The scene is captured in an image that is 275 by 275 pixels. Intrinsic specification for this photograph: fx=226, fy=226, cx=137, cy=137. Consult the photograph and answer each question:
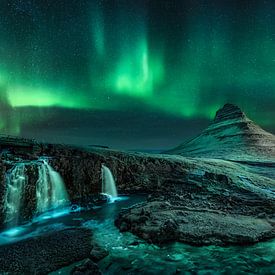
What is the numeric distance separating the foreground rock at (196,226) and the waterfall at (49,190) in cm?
833

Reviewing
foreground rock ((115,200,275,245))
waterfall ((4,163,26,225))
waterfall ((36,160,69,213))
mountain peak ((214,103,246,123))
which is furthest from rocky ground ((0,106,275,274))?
mountain peak ((214,103,246,123))

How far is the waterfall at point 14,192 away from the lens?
1839cm

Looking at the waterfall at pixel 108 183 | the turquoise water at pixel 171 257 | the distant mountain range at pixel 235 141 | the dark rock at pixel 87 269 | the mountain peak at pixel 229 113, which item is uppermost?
the mountain peak at pixel 229 113

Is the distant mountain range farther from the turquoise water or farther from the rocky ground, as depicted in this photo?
the turquoise water

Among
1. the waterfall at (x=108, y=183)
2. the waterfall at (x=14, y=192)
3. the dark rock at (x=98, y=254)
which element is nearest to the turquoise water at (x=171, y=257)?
the dark rock at (x=98, y=254)

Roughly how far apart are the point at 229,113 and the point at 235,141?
56.9 meters

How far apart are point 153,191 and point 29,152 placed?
656 inches

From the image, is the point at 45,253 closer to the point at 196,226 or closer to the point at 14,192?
the point at 14,192

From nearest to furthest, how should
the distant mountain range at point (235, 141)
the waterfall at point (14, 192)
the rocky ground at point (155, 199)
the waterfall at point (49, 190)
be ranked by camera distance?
the rocky ground at point (155, 199), the waterfall at point (14, 192), the waterfall at point (49, 190), the distant mountain range at point (235, 141)

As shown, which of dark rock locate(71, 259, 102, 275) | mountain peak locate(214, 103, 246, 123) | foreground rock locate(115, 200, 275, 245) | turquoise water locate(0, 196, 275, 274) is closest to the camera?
dark rock locate(71, 259, 102, 275)

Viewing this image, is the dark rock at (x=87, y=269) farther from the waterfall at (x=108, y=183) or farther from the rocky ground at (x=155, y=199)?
the waterfall at (x=108, y=183)

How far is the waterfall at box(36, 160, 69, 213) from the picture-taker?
71.9 feet

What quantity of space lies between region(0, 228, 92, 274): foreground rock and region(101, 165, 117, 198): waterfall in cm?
1344

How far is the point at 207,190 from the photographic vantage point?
31.0 meters
